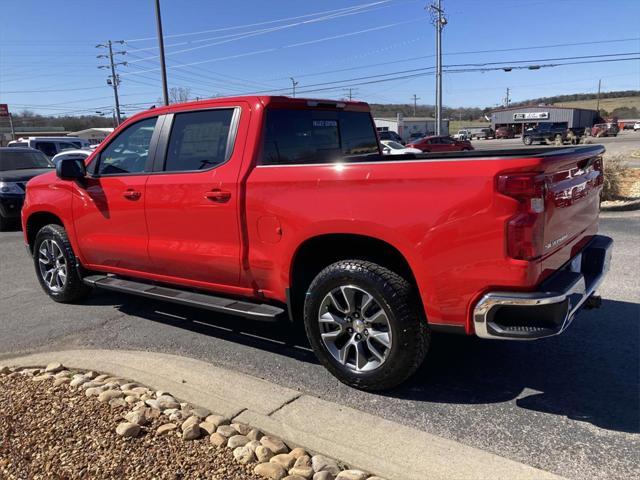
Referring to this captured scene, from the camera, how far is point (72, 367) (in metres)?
4.01

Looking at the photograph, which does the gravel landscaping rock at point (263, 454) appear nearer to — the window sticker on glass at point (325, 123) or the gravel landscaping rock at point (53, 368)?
the gravel landscaping rock at point (53, 368)

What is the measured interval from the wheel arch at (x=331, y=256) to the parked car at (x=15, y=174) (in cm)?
933

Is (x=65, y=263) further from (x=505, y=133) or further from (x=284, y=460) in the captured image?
(x=505, y=133)

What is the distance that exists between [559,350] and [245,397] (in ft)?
7.89

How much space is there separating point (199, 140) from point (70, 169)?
1.44 m

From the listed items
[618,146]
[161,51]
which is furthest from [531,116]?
Answer: [161,51]

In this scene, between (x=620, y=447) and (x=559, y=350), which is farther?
(x=559, y=350)

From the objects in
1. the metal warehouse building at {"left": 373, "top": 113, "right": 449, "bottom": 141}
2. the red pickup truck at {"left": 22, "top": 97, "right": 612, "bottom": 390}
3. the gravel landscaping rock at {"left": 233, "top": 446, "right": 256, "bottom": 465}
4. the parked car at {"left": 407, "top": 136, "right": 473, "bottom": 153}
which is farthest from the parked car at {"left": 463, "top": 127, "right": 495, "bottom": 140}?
the gravel landscaping rock at {"left": 233, "top": 446, "right": 256, "bottom": 465}

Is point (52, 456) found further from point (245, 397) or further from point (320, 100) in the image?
point (320, 100)

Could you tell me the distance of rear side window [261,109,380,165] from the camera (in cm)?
399

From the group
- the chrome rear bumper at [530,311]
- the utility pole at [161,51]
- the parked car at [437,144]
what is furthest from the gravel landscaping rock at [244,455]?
the parked car at [437,144]

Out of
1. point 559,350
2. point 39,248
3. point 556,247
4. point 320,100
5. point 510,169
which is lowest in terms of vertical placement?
point 559,350

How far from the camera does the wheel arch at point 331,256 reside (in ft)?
11.1

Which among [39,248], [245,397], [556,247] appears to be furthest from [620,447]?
[39,248]
